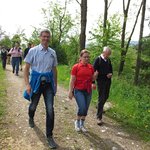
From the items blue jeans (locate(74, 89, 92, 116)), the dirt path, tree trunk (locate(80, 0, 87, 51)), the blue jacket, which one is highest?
tree trunk (locate(80, 0, 87, 51))

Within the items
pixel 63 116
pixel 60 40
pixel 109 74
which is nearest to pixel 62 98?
pixel 63 116

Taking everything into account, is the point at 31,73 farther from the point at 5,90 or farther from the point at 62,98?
the point at 5,90

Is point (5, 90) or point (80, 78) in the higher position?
point (80, 78)

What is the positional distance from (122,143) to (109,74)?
2025 millimetres

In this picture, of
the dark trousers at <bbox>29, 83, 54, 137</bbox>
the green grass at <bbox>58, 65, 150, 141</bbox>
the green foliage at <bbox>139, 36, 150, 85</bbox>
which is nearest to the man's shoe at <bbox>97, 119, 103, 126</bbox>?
the green grass at <bbox>58, 65, 150, 141</bbox>

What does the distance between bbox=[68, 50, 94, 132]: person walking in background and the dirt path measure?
21.7 inches

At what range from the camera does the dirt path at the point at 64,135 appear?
7.33 metres

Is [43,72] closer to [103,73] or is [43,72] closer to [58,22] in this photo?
[103,73]

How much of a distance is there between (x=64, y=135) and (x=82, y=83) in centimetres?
123

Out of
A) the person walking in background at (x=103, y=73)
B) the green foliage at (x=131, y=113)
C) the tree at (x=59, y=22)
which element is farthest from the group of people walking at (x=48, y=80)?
the tree at (x=59, y=22)

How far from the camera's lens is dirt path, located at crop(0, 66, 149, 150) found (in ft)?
24.1

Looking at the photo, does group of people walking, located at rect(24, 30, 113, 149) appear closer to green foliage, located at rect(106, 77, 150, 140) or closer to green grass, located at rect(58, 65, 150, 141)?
green grass, located at rect(58, 65, 150, 141)

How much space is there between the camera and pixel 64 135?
26.2ft

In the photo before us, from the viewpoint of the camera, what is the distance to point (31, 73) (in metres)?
7.44
